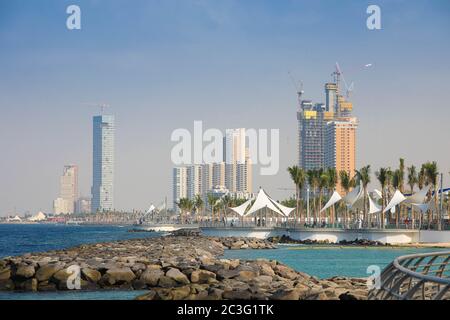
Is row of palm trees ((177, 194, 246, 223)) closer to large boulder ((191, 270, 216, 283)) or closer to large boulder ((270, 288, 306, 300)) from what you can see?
Answer: large boulder ((191, 270, 216, 283))

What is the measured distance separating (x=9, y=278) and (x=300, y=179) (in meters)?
70.8

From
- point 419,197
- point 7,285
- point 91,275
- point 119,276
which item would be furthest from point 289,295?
point 419,197

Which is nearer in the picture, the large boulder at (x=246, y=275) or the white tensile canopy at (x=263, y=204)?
the large boulder at (x=246, y=275)

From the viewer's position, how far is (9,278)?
28141 millimetres

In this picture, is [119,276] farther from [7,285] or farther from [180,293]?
[180,293]

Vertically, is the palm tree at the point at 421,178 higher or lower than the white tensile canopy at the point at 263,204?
higher

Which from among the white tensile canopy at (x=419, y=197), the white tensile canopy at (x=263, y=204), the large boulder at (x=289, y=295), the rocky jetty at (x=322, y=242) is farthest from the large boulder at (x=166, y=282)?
the white tensile canopy at (x=263, y=204)

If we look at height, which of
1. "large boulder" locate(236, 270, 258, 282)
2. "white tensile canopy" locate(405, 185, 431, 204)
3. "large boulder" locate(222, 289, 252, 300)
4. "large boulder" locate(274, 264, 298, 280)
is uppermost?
"white tensile canopy" locate(405, 185, 431, 204)

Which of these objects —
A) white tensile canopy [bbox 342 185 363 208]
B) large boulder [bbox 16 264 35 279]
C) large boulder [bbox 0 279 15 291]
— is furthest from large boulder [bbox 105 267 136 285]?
white tensile canopy [bbox 342 185 363 208]

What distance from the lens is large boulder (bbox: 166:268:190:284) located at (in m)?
26.0

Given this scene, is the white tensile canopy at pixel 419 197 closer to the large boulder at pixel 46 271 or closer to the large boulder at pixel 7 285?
the large boulder at pixel 46 271

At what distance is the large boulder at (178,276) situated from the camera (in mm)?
26000
